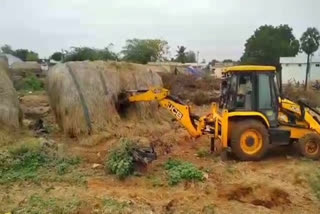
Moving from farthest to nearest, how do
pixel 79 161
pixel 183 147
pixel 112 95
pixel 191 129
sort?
pixel 112 95
pixel 183 147
pixel 191 129
pixel 79 161

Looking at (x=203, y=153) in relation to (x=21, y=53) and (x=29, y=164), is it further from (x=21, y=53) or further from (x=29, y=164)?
(x=21, y=53)

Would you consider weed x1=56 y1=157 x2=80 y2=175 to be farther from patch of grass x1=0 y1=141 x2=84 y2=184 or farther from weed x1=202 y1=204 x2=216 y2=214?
weed x1=202 y1=204 x2=216 y2=214

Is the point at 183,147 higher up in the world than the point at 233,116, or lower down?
lower down

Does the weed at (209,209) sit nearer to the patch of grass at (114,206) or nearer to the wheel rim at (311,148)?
the patch of grass at (114,206)

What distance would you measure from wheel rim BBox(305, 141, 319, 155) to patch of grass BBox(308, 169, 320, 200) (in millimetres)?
1081

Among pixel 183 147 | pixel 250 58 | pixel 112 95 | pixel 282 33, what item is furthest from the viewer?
pixel 282 33

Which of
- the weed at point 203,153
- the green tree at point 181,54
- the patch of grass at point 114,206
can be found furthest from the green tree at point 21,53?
the patch of grass at point 114,206

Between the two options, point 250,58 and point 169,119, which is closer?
point 169,119

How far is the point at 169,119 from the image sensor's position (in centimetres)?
1498

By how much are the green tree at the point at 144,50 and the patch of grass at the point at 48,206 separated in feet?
123

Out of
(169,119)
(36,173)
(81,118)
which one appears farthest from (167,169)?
(169,119)

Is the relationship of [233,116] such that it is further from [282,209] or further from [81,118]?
[81,118]

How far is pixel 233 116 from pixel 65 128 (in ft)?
14.3

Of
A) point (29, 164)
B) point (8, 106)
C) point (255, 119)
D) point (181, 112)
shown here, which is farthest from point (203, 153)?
point (8, 106)
